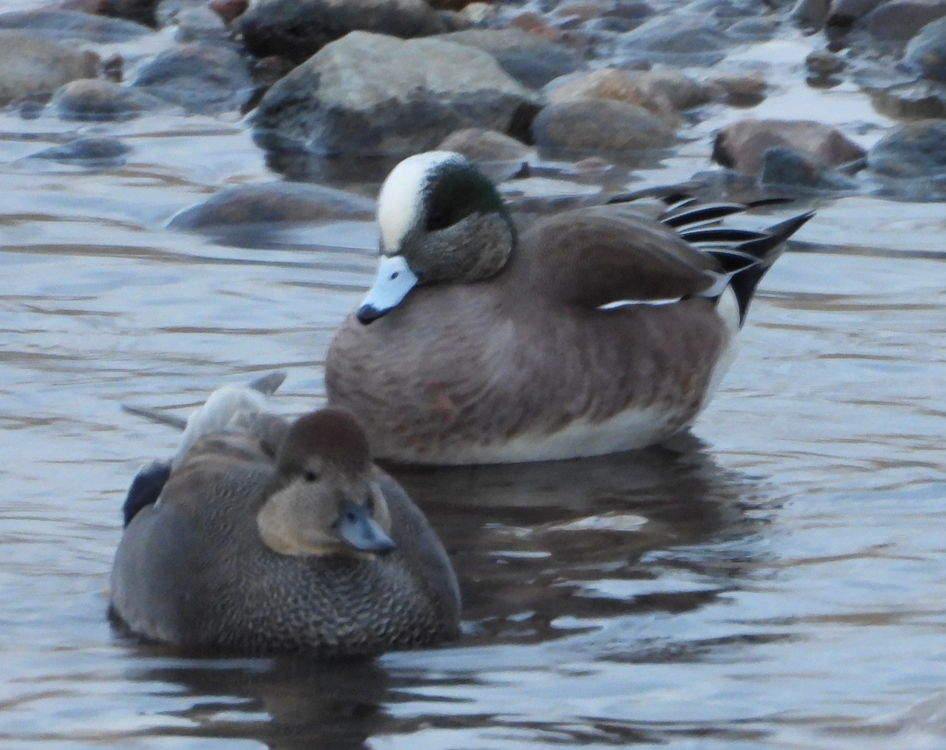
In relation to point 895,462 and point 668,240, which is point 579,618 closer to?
point 895,462

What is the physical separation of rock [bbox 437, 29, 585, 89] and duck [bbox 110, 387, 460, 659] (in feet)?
25.8

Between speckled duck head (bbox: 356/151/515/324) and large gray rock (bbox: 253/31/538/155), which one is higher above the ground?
speckled duck head (bbox: 356/151/515/324)

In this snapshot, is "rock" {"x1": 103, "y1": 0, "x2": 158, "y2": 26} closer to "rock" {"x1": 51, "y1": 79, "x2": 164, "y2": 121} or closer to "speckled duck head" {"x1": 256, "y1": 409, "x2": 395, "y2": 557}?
"rock" {"x1": 51, "y1": 79, "x2": 164, "y2": 121}

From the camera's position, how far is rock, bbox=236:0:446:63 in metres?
12.8

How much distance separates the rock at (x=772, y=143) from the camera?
10.1m

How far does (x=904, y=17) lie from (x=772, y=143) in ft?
12.8

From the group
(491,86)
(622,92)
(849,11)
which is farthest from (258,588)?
(849,11)

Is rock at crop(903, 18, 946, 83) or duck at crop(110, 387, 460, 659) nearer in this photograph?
duck at crop(110, 387, 460, 659)

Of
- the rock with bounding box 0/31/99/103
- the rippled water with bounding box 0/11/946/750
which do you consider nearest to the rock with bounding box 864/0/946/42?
the rippled water with bounding box 0/11/946/750

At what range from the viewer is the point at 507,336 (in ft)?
20.0

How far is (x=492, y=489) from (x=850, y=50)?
8265 mm

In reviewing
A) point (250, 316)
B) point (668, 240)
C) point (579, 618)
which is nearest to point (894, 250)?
point (668, 240)

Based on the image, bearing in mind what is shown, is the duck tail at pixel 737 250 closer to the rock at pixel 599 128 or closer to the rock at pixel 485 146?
the rock at pixel 485 146

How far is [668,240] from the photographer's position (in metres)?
6.71
